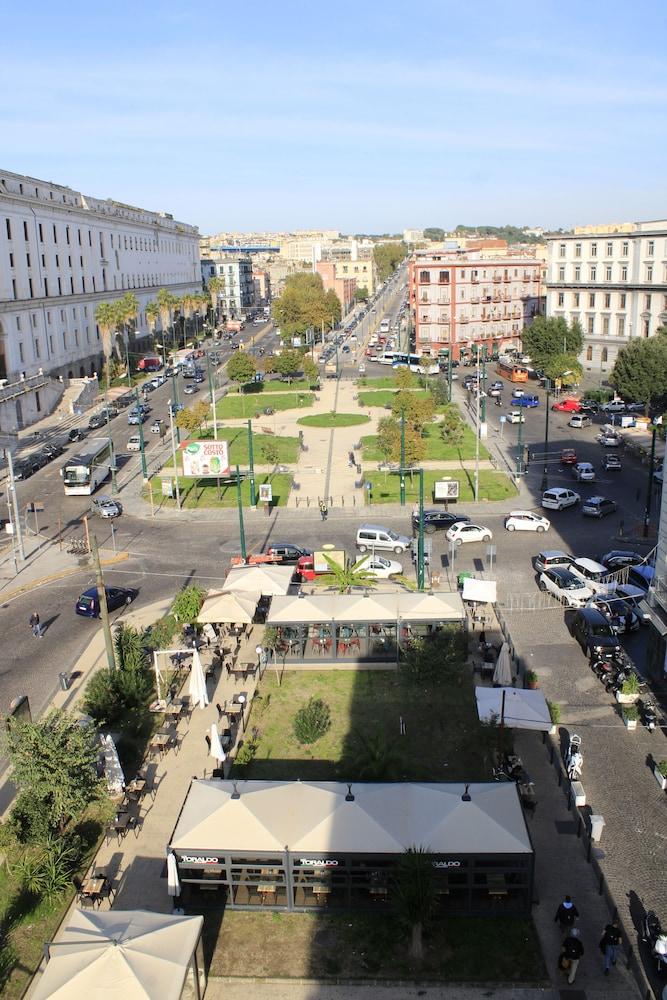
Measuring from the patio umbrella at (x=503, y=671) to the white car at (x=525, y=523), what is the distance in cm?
1561

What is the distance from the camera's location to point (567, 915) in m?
14.2

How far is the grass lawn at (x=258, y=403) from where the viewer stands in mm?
69625

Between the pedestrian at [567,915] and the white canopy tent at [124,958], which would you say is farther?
the pedestrian at [567,915]

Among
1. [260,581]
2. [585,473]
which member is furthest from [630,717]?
[585,473]

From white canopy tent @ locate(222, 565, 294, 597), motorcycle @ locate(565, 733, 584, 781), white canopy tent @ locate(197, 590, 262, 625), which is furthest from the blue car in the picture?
motorcycle @ locate(565, 733, 584, 781)

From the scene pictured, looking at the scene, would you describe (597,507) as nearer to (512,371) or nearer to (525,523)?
(525,523)

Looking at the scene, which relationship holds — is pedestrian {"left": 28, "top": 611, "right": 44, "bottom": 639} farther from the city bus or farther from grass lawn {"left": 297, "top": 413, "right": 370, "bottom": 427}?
the city bus

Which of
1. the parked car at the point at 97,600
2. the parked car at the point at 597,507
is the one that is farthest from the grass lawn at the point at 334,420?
the parked car at the point at 97,600

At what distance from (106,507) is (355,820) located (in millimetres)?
29749

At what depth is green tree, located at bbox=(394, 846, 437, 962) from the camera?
13.6 meters

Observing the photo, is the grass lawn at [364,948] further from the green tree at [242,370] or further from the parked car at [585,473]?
the green tree at [242,370]

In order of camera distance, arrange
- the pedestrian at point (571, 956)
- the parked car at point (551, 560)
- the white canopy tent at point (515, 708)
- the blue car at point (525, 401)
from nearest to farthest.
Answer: the pedestrian at point (571, 956) → the white canopy tent at point (515, 708) → the parked car at point (551, 560) → the blue car at point (525, 401)

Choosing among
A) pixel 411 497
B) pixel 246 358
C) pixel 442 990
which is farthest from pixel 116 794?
pixel 246 358

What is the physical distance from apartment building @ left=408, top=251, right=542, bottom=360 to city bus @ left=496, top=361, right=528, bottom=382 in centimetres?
311
